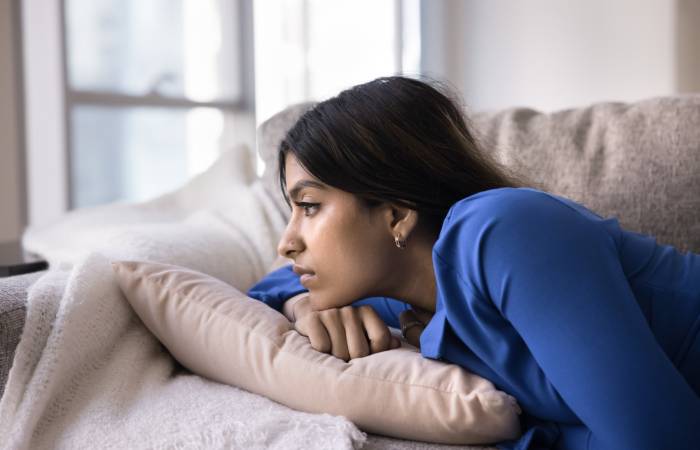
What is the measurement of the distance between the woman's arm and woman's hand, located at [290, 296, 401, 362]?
0.25 m

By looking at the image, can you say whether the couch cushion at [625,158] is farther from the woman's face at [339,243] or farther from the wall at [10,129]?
the wall at [10,129]

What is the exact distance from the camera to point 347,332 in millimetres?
1146

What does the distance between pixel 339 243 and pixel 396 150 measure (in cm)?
16

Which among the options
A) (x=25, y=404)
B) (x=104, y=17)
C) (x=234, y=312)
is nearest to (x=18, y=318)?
(x=25, y=404)

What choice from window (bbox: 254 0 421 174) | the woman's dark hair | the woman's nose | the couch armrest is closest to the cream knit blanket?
the couch armrest

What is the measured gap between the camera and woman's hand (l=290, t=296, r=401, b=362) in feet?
3.68

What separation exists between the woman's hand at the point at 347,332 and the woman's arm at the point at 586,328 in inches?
9.9

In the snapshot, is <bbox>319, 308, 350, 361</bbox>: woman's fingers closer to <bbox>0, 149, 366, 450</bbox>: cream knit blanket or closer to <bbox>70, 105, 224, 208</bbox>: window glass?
<bbox>0, 149, 366, 450</bbox>: cream knit blanket

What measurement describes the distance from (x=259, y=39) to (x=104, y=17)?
928 millimetres

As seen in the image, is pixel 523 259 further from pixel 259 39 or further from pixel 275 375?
pixel 259 39

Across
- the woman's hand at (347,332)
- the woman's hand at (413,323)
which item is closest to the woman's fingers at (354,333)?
the woman's hand at (347,332)

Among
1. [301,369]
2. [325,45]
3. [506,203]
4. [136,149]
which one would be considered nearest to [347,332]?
[301,369]

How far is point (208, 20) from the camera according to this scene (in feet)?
11.9

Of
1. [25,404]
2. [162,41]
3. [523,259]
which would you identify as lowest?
[25,404]
